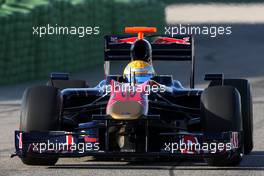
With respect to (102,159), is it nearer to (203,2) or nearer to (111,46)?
(111,46)

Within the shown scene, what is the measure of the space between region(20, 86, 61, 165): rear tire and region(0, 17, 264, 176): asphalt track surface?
0.10 meters

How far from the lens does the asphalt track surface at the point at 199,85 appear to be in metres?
11.9

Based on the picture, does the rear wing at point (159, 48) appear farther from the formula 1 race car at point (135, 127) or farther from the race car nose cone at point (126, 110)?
the race car nose cone at point (126, 110)

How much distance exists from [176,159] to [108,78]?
4.13 ft

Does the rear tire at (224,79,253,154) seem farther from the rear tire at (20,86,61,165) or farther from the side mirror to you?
the rear tire at (20,86,61,165)

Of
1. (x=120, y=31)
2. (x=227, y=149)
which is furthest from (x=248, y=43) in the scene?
(x=227, y=149)

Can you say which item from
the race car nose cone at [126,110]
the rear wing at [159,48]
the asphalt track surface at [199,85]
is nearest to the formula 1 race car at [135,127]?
the race car nose cone at [126,110]

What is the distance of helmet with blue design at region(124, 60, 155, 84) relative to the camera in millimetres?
13305

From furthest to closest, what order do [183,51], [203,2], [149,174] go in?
1. [203,2]
2. [183,51]
3. [149,174]

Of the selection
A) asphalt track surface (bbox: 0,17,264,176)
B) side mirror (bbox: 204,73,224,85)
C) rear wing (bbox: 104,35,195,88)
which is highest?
rear wing (bbox: 104,35,195,88)

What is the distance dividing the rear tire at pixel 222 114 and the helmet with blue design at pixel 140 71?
3.95ft

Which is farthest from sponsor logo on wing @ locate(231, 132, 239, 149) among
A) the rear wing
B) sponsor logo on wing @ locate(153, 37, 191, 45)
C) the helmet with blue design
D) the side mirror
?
sponsor logo on wing @ locate(153, 37, 191, 45)

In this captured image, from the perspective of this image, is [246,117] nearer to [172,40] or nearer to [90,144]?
[172,40]

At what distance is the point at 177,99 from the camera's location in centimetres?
1334
